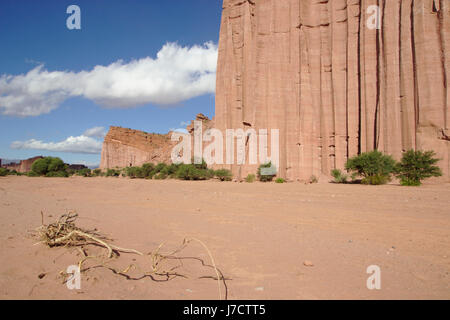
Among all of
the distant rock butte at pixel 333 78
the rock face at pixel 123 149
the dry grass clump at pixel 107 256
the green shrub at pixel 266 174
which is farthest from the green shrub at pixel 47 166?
the dry grass clump at pixel 107 256

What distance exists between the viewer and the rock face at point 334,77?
23.2 m

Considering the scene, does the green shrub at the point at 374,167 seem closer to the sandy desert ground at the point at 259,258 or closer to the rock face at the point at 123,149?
the sandy desert ground at the point at 259,258

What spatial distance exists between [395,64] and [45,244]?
1177 inches

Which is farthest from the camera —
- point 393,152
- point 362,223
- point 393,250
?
point 393,152

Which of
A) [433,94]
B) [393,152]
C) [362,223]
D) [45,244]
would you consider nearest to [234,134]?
[393,152]

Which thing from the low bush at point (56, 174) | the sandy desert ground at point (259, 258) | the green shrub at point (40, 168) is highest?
the green shrub at point (40, 168)

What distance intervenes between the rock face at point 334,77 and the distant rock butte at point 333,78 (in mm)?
90

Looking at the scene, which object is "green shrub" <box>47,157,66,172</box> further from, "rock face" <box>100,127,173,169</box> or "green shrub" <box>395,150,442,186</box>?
"green shrub" <box>395,150,442,186</box>

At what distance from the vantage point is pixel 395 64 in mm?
25062

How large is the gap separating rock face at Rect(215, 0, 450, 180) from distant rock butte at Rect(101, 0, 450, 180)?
90 millimetres

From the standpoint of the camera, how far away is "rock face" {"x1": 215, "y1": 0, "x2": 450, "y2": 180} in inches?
914

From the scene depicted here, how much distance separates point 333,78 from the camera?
2955 cm
